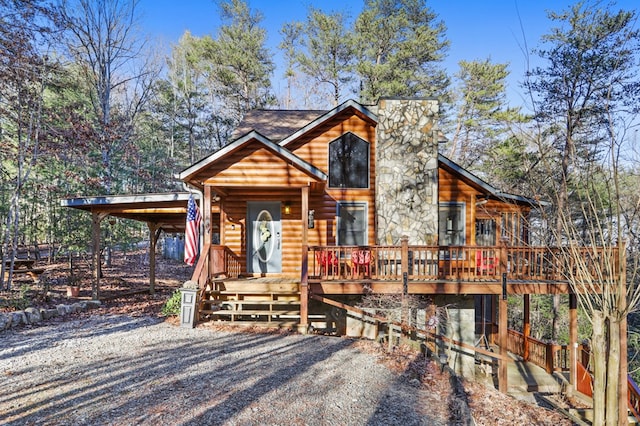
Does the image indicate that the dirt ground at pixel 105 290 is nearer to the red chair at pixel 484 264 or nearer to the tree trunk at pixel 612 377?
the red chair at pixel 484 264

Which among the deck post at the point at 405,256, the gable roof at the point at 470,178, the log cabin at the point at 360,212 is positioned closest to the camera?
the deck post at the point at 405,256

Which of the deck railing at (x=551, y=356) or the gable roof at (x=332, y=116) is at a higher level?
the gable roof at (x=332, y=116)

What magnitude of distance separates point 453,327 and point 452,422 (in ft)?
17.1

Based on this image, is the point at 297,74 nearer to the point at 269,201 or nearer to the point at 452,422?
the point at 269,201

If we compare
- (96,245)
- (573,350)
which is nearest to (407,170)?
(573,350)

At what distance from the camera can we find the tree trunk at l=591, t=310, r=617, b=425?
3.29m

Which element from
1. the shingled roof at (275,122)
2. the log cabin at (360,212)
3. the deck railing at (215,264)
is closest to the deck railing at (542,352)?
the log cabin at (360,212)

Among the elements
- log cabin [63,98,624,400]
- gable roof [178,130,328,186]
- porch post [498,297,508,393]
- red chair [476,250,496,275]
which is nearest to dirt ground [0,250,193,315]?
log cabin [63,98,624,400]

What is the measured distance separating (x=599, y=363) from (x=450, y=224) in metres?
7.23

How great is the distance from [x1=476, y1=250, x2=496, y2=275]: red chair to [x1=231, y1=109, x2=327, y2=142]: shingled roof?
6871 millimetres

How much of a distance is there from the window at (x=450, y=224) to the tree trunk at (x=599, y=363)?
7096 millimetres

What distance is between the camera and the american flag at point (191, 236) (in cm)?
844

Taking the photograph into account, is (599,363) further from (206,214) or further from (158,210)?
(158,210)

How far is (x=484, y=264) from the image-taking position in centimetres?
861
